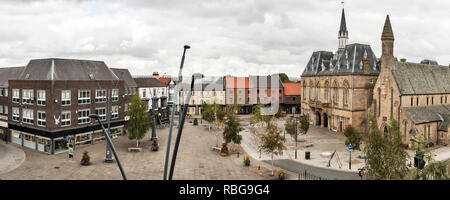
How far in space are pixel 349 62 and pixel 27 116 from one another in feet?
172

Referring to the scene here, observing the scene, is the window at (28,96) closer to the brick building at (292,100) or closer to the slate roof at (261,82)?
the slate roof at (261,82)

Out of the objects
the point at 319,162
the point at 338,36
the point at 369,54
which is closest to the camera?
the point at 319,162

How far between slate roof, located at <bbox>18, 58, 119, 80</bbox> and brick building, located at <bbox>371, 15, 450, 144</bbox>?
43.8m

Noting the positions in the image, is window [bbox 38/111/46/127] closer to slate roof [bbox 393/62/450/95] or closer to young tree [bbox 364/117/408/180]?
young tree [bbox 364/117/408/180]

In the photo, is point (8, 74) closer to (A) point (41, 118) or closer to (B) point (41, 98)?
(B) point (41, 98)

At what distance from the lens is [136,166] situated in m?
31.5

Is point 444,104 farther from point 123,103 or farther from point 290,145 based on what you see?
Result: point 123,103

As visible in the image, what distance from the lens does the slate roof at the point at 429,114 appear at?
4428 centimetres

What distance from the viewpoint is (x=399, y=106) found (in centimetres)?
4541

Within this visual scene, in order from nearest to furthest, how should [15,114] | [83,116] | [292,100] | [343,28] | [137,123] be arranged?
[137,123] → [83,116] → [15,114] → [343,28] → [292,100]

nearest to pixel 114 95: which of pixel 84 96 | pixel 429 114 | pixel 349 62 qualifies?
pixel 84 96

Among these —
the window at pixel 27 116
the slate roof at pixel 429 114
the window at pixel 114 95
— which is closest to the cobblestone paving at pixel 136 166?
the window at pixel 27 116

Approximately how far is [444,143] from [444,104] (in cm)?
1071
